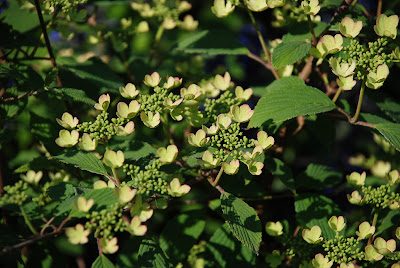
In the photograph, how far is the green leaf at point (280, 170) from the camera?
3.25 feet

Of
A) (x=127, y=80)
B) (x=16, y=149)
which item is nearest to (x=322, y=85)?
(x=127, y=80)

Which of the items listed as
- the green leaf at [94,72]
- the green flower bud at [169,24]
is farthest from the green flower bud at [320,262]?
the green flower bud at [169,24]

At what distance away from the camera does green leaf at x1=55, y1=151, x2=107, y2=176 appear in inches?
31.4

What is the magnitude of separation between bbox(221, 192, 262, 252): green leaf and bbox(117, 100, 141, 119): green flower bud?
270 mm

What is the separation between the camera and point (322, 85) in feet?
3.99

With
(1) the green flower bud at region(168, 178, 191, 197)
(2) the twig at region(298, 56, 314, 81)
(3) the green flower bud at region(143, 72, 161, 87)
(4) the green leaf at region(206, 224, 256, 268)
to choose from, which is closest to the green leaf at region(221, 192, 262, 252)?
(1) the green flower bud at region(168, 178, 191, 197)

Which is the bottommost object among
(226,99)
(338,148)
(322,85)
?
(338,148)

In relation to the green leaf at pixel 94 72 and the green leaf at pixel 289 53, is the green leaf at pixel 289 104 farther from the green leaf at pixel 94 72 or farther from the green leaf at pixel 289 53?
the green leaf at pixel 94 72

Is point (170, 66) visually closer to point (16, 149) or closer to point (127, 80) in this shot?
point (127, 80)

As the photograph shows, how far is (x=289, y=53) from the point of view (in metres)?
0.90

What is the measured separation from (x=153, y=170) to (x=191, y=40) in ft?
1.94

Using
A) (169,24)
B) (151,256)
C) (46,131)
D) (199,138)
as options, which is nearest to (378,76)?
(199,138)

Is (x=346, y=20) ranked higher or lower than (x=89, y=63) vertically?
higher

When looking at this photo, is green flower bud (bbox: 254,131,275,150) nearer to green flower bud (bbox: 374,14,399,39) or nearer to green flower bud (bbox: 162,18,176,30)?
green flower bud (bbox: 374,14,399,39)
